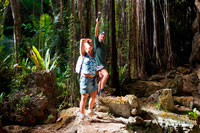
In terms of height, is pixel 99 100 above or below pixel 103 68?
below

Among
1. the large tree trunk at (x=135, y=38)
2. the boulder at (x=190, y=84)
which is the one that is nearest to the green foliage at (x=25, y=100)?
the large tree trunk at (x=135, y=38)

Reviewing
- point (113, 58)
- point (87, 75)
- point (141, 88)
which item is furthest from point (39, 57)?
point (141, 88)

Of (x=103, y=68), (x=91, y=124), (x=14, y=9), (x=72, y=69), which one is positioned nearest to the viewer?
(x=91, y=124)

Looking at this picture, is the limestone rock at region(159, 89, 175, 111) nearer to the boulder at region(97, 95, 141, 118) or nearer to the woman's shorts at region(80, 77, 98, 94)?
the boulder at region(97, 95, 141, 118)

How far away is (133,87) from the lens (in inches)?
267

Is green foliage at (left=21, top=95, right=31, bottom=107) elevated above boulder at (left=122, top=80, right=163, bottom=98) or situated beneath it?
elevated above

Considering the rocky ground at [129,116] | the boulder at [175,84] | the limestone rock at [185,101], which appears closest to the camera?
the rocky ground at [129,116]

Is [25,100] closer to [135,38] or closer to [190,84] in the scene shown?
[135,38]

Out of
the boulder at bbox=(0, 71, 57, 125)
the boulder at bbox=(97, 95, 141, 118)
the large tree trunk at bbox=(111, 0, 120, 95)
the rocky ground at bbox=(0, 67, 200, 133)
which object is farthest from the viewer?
the large tree trunk at bbox=(111, 0, 120, 95)

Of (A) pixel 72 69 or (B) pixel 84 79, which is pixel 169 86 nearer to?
(A) pixel 72 69

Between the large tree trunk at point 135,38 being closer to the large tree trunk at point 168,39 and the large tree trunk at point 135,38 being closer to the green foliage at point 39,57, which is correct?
the large tree trunk at point 168,39

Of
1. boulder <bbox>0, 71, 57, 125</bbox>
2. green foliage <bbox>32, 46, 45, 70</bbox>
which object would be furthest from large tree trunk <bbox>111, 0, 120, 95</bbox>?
green foliage <bbox>32, 46, 45, 70</bbox>

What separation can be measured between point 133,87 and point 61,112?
327 centimetres

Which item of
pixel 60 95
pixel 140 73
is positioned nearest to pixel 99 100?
pixel 60 95
